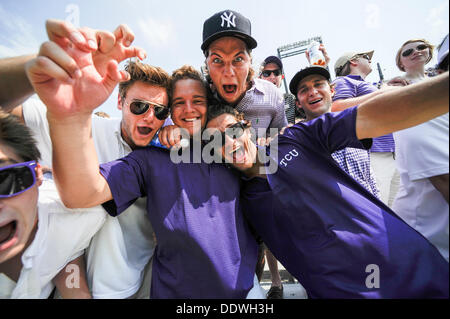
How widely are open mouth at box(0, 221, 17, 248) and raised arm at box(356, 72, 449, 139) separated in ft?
7.44

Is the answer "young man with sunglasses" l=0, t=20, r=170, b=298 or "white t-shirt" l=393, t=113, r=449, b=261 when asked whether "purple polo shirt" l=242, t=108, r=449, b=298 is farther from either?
"young man with sunglasses" l=0, t=20, r=170, b=298

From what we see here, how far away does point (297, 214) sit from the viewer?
138 centimetres

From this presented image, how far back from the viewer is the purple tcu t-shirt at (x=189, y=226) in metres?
1.27

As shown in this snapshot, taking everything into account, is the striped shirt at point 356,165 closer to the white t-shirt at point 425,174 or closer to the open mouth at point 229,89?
the white t-shirt at point 425,174

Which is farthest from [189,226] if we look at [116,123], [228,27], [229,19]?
[229,19]

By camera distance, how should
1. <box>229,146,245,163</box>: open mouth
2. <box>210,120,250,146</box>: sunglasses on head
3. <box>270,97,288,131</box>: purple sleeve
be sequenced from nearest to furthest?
<box>229,146,245,163</box>: open mouth < <box>210,120,250,146</box>: sunglasses on head < <box>270,97,288,131</box>: purple sleeve

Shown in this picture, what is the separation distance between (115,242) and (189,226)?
1.80ft

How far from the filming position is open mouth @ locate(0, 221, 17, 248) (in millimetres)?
1133

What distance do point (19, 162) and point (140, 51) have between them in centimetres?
99

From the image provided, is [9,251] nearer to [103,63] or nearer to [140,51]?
[103,63]

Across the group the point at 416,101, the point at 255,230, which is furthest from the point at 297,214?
the point at 416,101

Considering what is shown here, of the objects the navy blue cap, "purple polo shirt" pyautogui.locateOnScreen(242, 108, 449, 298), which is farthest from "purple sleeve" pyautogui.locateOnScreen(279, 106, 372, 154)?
the navy blue cap

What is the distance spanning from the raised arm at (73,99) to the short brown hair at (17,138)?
35cm
